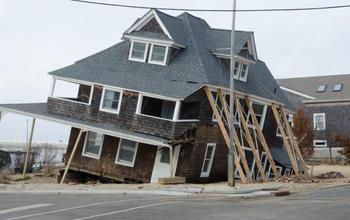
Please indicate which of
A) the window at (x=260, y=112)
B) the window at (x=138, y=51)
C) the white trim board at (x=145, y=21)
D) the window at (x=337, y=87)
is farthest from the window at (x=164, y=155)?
the window at (x=337, y=87)

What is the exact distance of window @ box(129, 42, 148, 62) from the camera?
34062 mm

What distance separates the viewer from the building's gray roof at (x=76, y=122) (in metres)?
29.1

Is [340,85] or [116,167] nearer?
[116,167]

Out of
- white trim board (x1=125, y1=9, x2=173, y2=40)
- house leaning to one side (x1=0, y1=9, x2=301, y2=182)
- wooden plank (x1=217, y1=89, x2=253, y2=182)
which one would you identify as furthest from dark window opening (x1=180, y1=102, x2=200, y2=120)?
white trim board (x1=125, y1=9, x2=173, y2=40)

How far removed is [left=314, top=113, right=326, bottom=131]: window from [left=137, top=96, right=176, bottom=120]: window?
100ft

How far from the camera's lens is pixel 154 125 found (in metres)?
30.4

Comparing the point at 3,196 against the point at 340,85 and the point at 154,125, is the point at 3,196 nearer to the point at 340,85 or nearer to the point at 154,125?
the point at 154,125

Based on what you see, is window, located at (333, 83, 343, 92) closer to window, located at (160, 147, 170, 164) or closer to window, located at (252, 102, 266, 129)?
window, located at (252, 102, 266, 129)

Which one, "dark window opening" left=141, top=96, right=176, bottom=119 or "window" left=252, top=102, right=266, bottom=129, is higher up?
"window" left=252, top=102, right=266, bottom=129

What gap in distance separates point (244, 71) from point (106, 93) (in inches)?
397

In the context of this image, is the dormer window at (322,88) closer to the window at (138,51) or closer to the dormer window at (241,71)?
the dormer window at (241,71)

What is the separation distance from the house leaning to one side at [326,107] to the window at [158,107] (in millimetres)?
29977

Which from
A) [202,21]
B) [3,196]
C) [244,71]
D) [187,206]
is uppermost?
[202,21]

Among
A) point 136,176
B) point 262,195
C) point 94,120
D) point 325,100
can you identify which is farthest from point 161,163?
point 325,100
